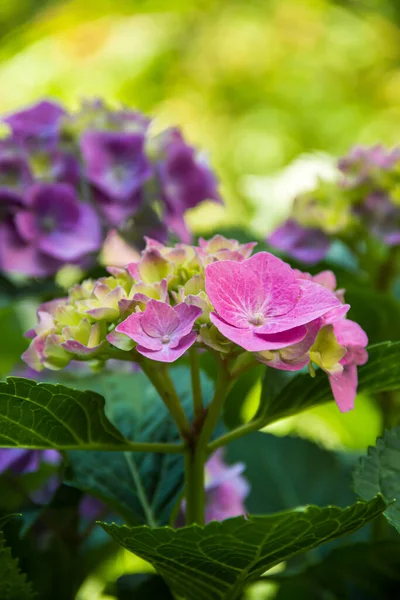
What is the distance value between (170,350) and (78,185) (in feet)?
1.40

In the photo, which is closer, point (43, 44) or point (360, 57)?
point (43, 44)

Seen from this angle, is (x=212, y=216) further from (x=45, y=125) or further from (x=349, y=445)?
(x=45, y=125)

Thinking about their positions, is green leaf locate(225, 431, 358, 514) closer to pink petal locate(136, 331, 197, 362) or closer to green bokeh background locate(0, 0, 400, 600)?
pink petal locate(136, 331, 197, 362)

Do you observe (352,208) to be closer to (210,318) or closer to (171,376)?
(171,376)

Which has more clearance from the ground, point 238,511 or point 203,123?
point 238,511

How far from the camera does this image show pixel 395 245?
→ 76 centimetres

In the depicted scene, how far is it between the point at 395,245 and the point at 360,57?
2.31m

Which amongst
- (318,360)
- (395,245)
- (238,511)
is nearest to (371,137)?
(395,245)

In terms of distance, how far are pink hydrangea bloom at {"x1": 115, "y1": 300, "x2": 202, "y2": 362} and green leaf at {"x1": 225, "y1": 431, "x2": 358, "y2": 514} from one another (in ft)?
1.24

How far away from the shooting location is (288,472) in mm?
758

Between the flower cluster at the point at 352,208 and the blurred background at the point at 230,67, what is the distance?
5.34ft

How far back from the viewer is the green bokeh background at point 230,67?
8.41 feet

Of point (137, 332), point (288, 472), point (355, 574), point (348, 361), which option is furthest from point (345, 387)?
point (288, 472)

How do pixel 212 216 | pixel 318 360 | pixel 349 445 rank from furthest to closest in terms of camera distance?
pixel 212 216
pixel 349 445
pixel 318 360
